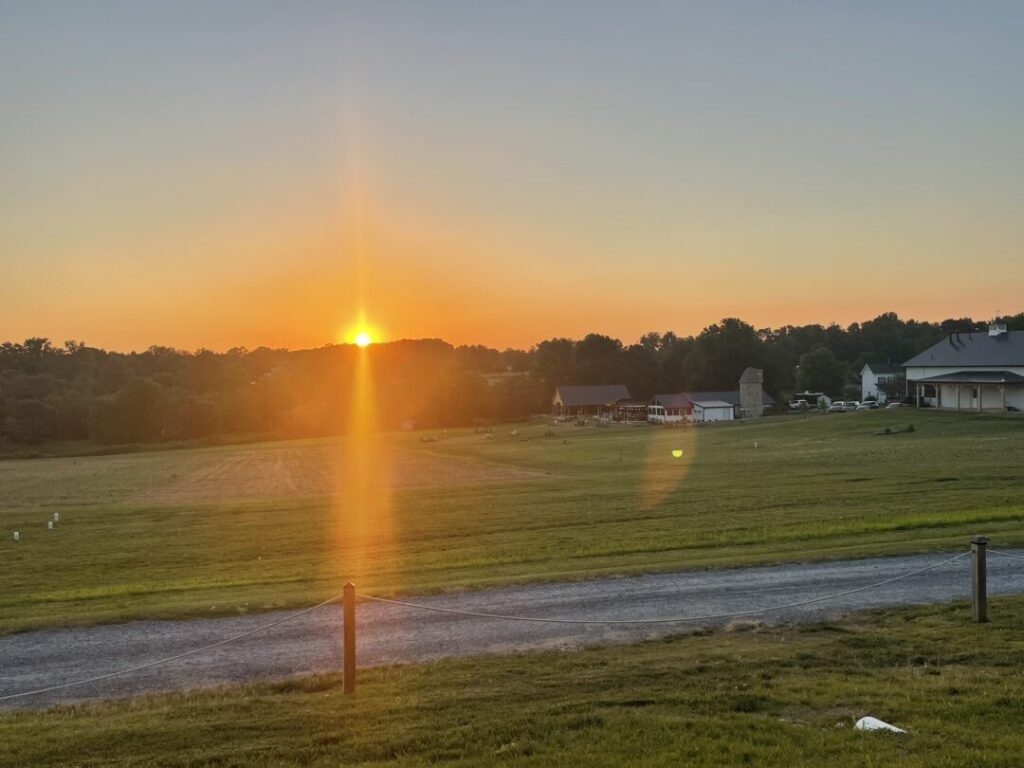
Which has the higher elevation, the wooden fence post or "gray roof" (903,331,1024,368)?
"gray roof" (903,331,1024,368)

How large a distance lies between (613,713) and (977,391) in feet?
253

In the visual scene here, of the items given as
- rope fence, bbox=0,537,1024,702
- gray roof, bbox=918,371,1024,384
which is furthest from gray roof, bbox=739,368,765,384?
rope fence, bbox=0,537,1024,702

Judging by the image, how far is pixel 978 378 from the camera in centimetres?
7000

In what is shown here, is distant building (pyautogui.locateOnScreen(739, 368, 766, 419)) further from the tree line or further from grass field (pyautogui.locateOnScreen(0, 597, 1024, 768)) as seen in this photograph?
grass field (pyautogui.locateOnScreen(0, 597, 1024, 768))

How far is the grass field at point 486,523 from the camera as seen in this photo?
1619 cm

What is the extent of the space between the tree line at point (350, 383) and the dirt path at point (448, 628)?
117574mm

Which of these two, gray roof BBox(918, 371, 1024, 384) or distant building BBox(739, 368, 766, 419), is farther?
distant building BBox(739, 368, 766, 419)

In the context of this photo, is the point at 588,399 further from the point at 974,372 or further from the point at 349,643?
the point at 349,643

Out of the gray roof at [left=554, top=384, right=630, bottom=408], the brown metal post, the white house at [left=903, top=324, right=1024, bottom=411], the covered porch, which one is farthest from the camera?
the gray roof at [left=554, top=384, right=630, bottom=408]

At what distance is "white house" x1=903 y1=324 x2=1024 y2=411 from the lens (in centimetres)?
6912

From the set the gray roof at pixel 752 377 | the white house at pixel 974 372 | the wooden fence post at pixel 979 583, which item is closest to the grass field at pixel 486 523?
the wooden fence post at pixel 979 583

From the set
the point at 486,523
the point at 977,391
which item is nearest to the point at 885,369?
the point at 977,391

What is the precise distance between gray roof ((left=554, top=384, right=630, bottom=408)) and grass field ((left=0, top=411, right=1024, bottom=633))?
79.9 meters

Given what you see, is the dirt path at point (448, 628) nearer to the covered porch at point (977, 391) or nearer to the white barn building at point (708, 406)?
the covered porch at point (977, 391)
